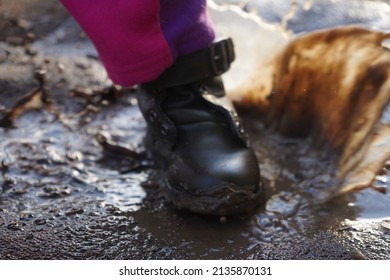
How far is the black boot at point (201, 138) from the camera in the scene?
1.20m

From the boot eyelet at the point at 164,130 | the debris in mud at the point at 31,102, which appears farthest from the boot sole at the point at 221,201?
the debris in mud at the point at 31,102

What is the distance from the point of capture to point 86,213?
1.25 m

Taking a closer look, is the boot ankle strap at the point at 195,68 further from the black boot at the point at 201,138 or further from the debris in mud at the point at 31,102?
Result: the debris in mud at the point at 31,102

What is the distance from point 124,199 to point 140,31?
14.2 inches

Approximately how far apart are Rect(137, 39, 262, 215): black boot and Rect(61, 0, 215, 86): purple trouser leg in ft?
0.16

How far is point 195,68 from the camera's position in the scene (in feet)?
4.25

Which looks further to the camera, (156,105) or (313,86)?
(313,86)

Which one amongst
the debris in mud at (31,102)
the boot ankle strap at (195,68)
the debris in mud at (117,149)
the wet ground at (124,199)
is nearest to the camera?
the wet ground at (124,199)

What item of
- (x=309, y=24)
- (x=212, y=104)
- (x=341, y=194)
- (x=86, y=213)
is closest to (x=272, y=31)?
(x=309, y=24)

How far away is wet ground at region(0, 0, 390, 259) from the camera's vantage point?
1116 millimetres

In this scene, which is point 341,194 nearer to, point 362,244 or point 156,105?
point 362,244

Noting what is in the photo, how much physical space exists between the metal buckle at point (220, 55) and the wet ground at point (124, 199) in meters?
0.27
